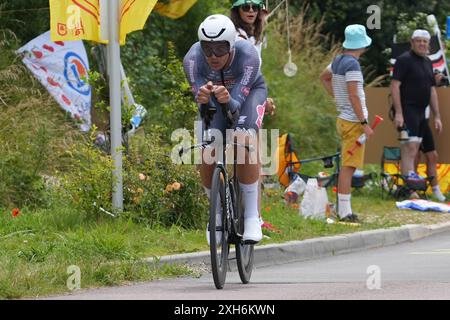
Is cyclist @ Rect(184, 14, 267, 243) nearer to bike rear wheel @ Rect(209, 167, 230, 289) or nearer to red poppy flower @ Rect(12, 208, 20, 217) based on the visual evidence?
bike rear wheel @ Rect(209, 167, 230, 289)

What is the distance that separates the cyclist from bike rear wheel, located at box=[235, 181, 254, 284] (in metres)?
0.05

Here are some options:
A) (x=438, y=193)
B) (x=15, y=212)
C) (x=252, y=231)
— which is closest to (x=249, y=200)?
(x=252, y=231)

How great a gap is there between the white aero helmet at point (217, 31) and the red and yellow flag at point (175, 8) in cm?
716

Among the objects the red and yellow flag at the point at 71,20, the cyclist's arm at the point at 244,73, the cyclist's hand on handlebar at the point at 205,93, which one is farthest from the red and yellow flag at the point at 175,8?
the cyclist's hand on handlebar at the point at 205,93

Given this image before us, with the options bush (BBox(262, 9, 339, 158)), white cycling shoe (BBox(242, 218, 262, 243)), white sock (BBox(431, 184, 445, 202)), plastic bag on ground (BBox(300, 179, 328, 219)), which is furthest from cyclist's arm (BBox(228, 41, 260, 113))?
bush (BBox(262, 9, 339, 158))

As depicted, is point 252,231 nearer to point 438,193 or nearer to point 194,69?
point 194,69

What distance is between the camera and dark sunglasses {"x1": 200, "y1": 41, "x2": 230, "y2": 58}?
30.0 feet

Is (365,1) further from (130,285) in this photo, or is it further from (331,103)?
(130,285)

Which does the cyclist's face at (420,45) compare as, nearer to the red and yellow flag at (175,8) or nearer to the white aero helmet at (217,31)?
the red and yellow flag at (175,8)

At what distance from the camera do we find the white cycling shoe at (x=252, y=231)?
31.0 ft

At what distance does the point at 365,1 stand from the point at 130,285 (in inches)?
693
